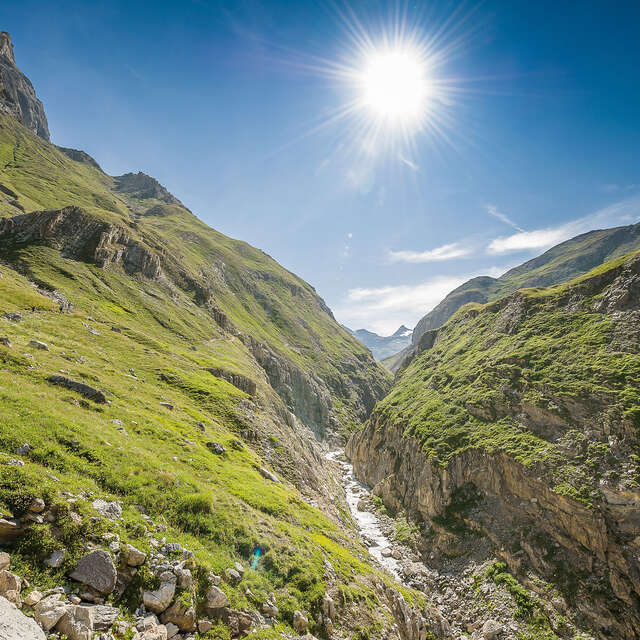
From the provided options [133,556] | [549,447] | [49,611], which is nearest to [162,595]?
[133,556]

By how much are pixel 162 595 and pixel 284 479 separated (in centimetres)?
2827

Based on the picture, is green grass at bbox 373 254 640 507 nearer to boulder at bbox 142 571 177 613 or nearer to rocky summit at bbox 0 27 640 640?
rocky summit at bbox 0 27 640 640

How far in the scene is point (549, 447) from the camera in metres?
34.2

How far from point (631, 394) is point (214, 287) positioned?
13239cm

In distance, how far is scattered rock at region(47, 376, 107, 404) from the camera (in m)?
21.2

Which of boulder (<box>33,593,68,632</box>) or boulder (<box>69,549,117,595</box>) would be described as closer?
boulder (<box>33,593,68,632</box>)

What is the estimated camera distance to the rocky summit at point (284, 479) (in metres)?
10.3

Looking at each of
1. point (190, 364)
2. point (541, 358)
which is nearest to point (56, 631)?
point (190, 364)

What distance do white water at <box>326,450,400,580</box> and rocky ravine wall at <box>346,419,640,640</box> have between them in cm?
594

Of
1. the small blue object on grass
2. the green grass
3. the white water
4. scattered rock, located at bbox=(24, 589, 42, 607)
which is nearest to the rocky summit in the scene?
scattered rock, located at bbox=(24, 589, 42, 607)

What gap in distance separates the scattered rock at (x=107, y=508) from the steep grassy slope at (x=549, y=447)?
38.2 meters

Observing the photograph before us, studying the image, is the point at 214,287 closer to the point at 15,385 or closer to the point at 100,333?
the point at 100,333

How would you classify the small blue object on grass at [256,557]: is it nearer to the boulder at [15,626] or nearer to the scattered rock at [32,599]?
the scattered rock at [32,599]

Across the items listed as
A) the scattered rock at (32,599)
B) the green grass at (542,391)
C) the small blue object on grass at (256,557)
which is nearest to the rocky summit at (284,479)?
the scattered rock at (32,599)
